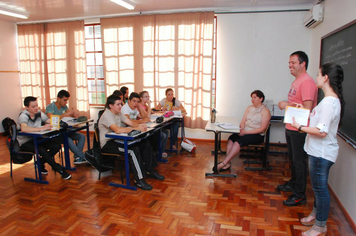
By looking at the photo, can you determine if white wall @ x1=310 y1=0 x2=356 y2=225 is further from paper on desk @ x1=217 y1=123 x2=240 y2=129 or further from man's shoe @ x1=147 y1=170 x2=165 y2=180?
man's shoe @ x1=147 y1=170 x2=165 y2=180

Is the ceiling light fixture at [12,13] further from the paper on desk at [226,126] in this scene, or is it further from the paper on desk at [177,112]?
the paper on desk at [226,126]

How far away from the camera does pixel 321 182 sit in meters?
2.21

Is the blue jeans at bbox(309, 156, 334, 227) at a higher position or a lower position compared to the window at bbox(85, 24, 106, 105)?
lower

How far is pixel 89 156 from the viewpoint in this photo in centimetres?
356

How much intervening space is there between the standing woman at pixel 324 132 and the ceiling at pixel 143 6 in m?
3.43

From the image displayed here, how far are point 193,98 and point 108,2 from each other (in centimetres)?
267

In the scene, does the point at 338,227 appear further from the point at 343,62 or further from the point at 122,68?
the point at 122,68

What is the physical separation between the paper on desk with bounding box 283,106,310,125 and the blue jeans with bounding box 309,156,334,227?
0.35 metres

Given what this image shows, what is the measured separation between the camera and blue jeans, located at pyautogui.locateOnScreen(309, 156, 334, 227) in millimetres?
2172

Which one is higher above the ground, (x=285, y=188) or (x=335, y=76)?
(x=335, y=76)

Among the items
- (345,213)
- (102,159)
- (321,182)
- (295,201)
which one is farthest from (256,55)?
(102,159)

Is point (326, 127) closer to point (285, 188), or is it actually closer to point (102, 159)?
point (285, 188)

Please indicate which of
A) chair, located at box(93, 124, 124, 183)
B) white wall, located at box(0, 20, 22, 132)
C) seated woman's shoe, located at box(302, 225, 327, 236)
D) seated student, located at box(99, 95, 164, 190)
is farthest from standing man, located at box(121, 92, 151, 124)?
white wall, located at box(0, 20, 22, 132)

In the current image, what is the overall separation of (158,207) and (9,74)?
247 inches
